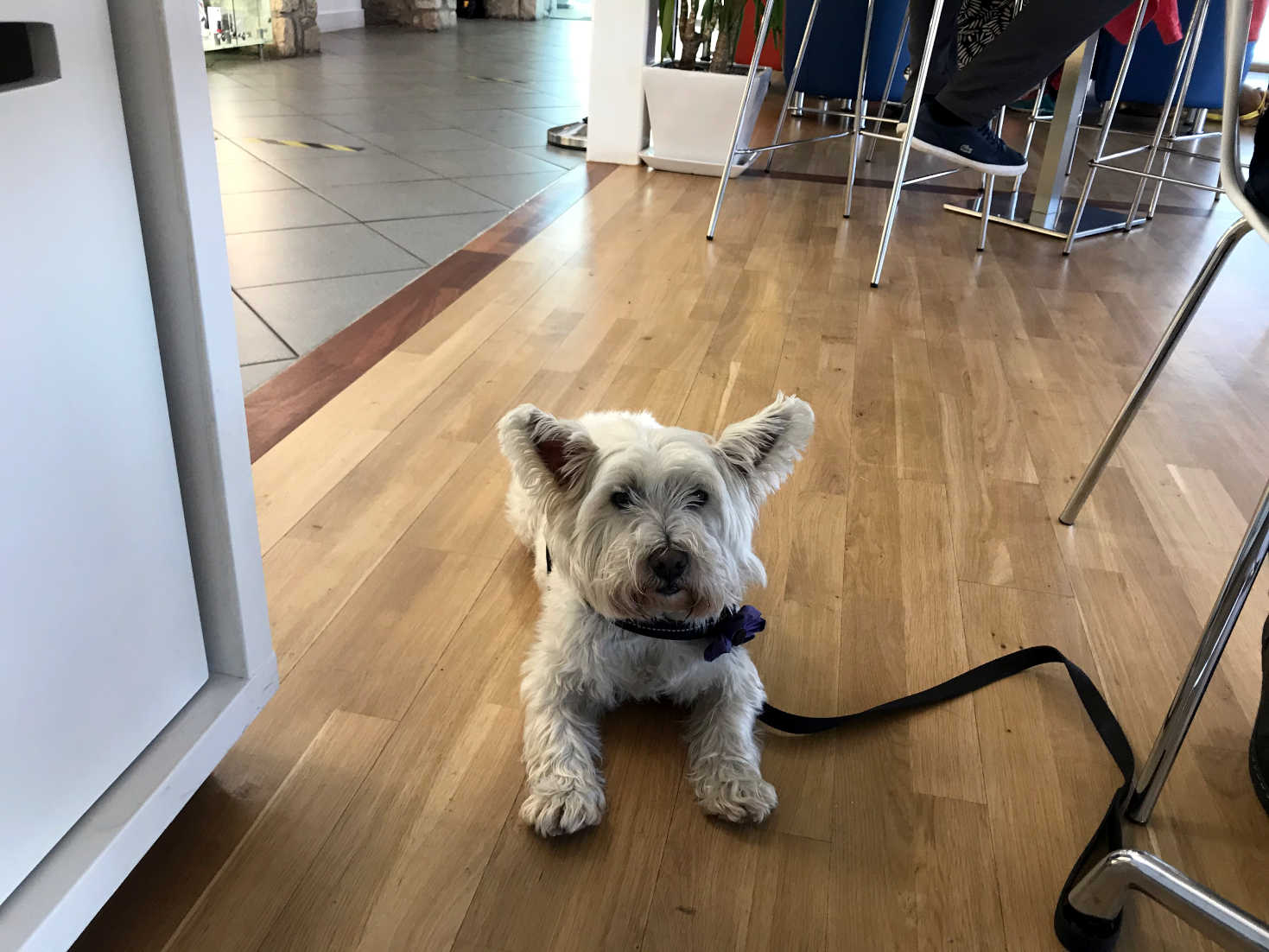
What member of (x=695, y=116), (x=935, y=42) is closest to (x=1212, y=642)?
(x=935, y=42)

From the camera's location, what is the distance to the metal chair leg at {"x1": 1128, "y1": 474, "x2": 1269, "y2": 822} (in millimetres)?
1116

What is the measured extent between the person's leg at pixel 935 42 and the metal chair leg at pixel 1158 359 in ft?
6.43

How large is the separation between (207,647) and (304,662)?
0.31 meters

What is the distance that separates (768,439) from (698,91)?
3562mm

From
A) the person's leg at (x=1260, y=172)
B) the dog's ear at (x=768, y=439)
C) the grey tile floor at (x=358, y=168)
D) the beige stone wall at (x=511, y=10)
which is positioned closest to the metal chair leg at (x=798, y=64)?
the grey tile floor at (x=358, y=168)

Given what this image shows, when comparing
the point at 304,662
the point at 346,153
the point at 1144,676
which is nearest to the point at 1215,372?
the point at 1144,676

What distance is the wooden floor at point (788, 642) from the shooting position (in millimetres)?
1107

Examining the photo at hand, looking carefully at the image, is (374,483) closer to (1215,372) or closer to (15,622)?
(15,622)

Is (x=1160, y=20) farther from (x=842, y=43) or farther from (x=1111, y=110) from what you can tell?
(x=842, y=43)

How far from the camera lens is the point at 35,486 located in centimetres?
82

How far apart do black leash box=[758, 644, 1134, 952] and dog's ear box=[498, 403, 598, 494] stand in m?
Result: 0.45

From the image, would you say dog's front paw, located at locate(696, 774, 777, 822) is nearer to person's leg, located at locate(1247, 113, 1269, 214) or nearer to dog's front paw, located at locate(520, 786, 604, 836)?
dog's front paw, located at locate(520, 786, 604, 836)

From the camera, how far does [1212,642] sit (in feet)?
3.76

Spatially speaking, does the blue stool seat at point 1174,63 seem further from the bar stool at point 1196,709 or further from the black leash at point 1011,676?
the black leash at point 1011,676
